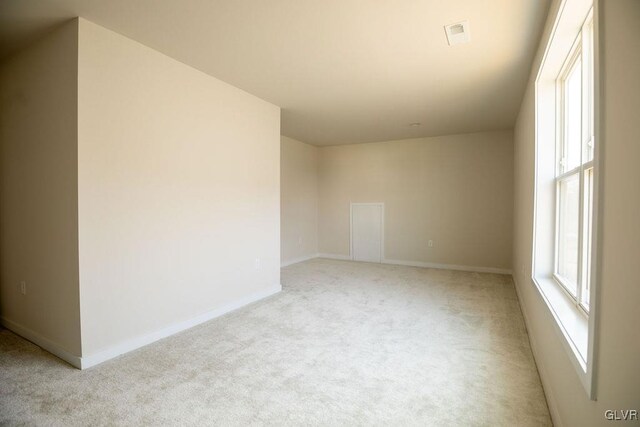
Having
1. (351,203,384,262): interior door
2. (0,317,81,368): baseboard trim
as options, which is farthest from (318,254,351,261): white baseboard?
(0,317,81,368): baseboard trim

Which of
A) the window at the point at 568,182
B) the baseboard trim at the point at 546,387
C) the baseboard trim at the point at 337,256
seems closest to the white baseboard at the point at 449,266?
the baseboard trim at the point at 337,256

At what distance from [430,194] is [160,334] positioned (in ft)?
16.6

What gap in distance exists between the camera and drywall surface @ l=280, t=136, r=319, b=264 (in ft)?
20.5

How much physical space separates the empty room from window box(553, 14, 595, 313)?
23 mm

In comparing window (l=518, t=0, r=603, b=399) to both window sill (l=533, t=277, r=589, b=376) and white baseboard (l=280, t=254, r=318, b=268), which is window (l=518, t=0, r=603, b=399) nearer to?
window sill (l=533, t=277, r=589, b=376)

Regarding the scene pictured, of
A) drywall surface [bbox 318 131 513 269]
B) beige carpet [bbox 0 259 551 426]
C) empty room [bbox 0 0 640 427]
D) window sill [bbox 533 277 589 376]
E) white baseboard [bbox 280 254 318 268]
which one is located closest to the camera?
window sill [bbox 533 277 589 376]

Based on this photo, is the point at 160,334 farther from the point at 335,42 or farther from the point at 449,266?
the point at 449,266

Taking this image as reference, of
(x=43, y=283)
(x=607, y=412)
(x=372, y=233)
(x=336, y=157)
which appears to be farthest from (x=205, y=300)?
(x=336, y=157)

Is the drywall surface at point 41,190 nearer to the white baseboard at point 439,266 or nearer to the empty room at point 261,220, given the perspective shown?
the empty room at point 261,220

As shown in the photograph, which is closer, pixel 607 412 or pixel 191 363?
pixel 607 412

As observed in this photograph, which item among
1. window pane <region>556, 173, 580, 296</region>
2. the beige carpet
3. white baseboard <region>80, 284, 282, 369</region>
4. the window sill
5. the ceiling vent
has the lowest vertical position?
the beige carpet

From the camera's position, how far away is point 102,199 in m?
2.47

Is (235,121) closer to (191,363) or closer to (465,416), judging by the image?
(191,363)

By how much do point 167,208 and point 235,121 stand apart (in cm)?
132
